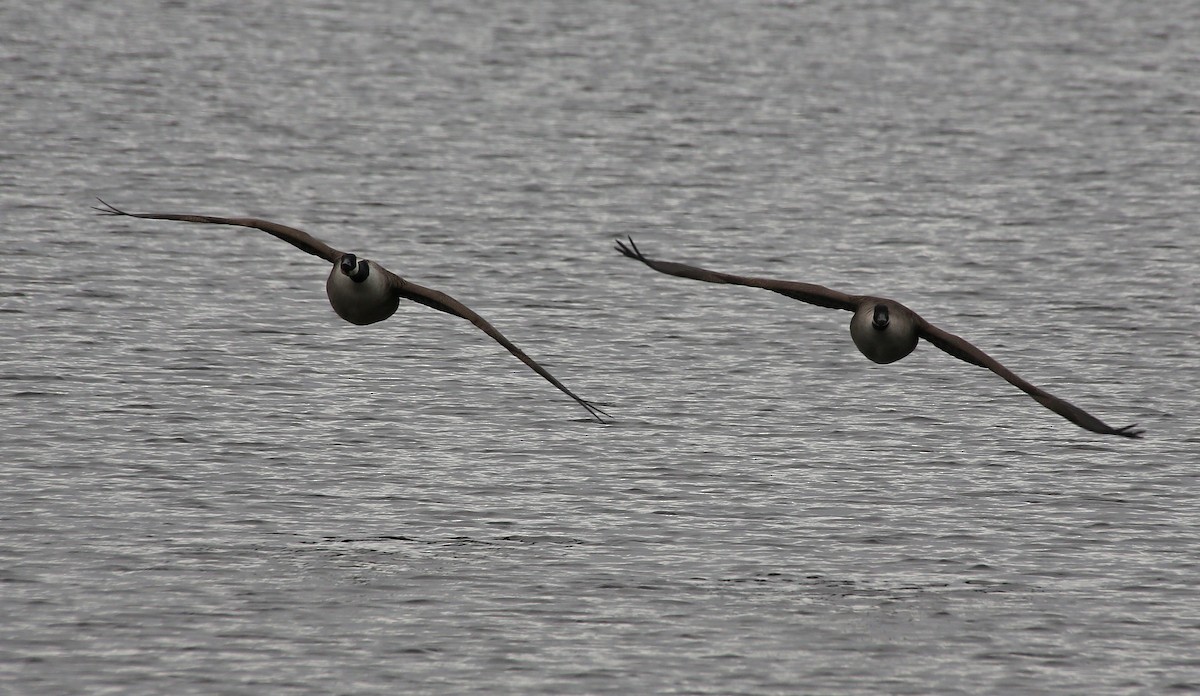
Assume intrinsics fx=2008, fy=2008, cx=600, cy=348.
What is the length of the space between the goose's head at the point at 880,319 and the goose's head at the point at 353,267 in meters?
7.39

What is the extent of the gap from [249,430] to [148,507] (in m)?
4.70

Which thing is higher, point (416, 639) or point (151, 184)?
point (151, 184)

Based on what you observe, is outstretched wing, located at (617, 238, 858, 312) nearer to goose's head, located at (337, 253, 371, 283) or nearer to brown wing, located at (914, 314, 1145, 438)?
brown wing, located at (914, 314, 1145, 438)

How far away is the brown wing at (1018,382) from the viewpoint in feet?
82.0

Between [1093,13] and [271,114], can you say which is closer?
[271,114]

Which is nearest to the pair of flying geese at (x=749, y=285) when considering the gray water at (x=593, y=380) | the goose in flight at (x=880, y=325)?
the goose in flight at (x=880, y=325)

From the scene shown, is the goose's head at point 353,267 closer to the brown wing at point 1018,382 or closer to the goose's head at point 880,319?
the goose's head at point 880,319

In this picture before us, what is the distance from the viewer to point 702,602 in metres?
30.1

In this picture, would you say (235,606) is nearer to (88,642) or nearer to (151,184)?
(88,642)

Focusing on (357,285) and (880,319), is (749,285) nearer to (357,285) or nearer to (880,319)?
(880,319)

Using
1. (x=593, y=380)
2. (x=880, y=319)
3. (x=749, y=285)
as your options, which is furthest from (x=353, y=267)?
(x=593, y=380)

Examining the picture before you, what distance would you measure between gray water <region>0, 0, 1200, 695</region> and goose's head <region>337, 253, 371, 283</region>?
4812mm

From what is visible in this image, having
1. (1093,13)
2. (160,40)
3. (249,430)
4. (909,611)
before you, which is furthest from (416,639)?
(1093,13)

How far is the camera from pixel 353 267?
28.8 m
